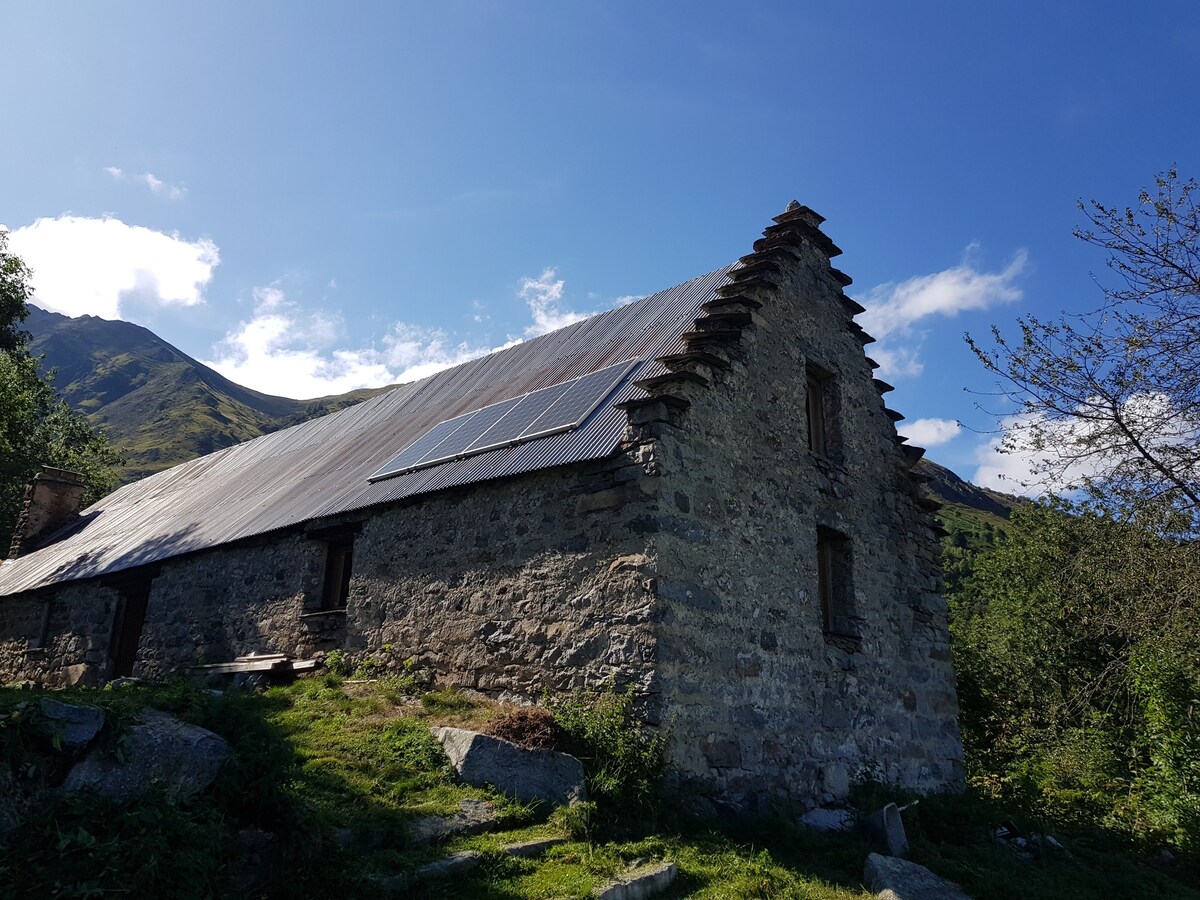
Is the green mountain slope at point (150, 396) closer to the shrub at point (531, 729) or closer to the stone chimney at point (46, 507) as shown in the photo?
the stone chimney at point (46, 507)

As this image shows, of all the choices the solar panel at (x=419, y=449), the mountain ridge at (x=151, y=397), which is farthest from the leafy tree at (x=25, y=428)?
the mountain ridge at (x=151, y=397)

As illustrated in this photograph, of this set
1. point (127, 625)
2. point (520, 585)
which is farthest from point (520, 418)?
point (127, 625)

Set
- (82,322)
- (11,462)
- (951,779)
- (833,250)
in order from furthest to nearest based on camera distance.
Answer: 1. (82,322)
2. (11,462)
3. (833,250)
4. (951,779)

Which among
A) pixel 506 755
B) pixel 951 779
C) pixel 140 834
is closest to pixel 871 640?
pixel 951 779

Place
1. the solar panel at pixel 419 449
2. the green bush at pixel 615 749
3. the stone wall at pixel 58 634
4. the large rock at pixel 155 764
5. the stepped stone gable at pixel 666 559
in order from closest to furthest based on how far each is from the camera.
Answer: the large rock at pixel 155 764 < the green bush at pixel 615 749 < the stepped stone gable at pixel 666 559 < the solar panel at pixel 419 449 < the stone wall at pixel 58 634

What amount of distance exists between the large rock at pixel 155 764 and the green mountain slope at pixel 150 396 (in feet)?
327

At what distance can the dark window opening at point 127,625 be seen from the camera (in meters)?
13.9

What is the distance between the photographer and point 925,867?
7.06 meters

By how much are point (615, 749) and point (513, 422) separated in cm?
464

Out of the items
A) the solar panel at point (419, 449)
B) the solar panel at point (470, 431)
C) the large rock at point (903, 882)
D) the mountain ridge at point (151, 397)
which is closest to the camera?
the large rock at point (903, 882)

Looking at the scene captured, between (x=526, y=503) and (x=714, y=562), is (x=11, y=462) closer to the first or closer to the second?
(x=526, y=503)

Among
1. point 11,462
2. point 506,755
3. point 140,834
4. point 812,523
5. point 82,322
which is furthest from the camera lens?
point 82,322

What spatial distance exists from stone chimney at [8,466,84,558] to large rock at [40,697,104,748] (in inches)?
742

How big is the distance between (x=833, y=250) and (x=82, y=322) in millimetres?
196682
